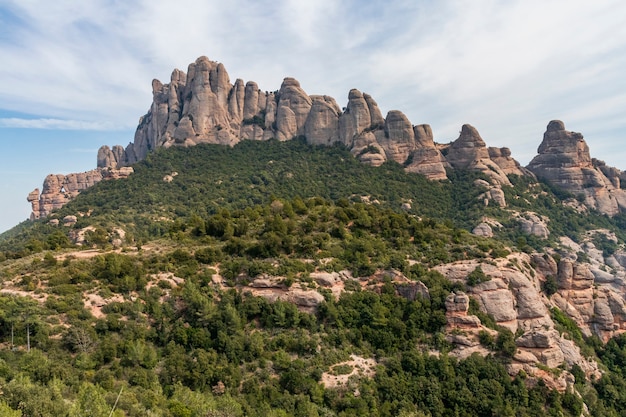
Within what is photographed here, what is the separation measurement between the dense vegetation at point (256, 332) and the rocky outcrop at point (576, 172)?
91772 millimetres

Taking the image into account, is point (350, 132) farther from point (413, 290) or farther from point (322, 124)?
point (413, 290)

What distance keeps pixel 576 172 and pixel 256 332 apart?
408 ft

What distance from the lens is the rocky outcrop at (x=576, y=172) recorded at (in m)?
121

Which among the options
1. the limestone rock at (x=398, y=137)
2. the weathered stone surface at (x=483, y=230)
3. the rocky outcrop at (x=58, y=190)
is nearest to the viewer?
the weathered stone surface at (x=483, y=230)

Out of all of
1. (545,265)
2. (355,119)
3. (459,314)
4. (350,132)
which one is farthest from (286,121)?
(459,314)

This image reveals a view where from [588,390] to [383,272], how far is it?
68.8 feet

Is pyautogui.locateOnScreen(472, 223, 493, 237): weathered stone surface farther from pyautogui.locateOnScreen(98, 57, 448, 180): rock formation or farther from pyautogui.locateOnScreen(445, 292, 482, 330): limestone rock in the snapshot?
pyautogui.locateOnScreen(445, 292, 482, 330): limestone rock

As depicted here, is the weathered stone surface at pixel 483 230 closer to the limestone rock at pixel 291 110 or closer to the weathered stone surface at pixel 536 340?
the weathered stone surface at pixel 536 340

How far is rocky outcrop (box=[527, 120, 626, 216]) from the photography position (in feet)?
397

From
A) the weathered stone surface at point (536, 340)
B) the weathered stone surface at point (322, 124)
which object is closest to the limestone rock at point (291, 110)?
the weathered stone surface at point (322, 124)

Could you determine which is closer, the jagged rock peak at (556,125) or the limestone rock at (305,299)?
the limestone rock at (305,299)

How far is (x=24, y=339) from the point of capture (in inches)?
1104

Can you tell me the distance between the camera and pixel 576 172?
401 feet

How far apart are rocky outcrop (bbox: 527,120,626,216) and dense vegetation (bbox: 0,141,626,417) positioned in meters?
91.8
